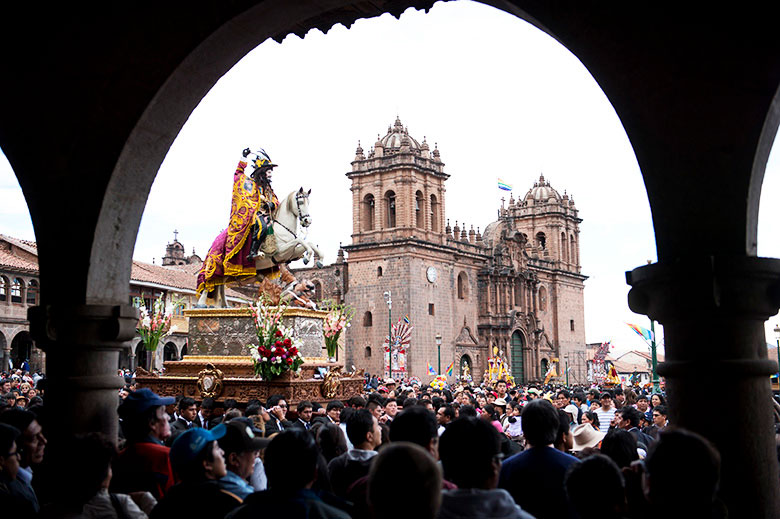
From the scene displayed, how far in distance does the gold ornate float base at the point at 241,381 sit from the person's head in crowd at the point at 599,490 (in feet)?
33.3

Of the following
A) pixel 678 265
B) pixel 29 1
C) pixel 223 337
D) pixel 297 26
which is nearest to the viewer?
pixel 678 265

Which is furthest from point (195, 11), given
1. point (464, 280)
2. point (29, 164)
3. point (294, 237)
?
point (464, 280)

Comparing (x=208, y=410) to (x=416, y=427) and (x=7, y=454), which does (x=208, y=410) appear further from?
(x=416, y=427)

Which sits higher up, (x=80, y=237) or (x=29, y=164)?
(x=29, y=164)

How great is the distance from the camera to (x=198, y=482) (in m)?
3.64

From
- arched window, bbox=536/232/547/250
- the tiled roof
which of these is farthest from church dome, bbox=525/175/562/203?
the tiled roof

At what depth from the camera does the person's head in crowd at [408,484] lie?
8.48 feet

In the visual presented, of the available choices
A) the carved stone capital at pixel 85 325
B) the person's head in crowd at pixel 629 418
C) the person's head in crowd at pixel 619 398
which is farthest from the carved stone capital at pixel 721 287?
the person's head in crowd at pixel 619 398

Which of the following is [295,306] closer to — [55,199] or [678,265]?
[55,199]

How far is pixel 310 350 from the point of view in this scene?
15648 millimetres

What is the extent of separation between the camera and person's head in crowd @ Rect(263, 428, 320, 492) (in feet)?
10.8

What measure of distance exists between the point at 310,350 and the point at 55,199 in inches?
416

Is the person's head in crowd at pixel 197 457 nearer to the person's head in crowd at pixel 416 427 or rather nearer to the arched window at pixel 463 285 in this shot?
the person's head in crowd at pixel 416 427

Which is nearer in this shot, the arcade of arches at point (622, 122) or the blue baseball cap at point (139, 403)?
the arcade of arches at point (622, 122)
